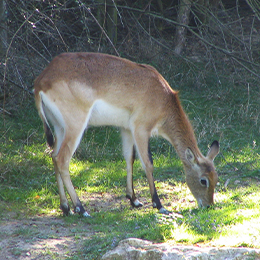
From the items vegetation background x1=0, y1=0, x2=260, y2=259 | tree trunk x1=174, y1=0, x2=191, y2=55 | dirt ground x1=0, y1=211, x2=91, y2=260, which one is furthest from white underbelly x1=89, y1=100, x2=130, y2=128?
tree trunk x1=174, y1=0, x2=191, y2=55

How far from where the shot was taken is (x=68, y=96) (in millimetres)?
5684

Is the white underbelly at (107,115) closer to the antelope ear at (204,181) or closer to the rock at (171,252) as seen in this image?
the antelope ear at (204,181)

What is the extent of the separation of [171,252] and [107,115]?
106 inches

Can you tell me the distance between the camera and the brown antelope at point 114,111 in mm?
5668

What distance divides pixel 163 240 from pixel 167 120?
7.89ft

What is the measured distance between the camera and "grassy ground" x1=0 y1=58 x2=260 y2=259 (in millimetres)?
4598

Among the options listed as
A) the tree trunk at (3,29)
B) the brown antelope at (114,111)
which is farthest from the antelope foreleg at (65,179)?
the tree trunk at (3,29)

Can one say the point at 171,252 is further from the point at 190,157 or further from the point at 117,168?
the point at 117,168

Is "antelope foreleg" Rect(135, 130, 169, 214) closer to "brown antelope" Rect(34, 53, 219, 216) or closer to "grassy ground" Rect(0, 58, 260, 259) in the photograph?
"brown antelope" Rect(34, 53, 219, 216)

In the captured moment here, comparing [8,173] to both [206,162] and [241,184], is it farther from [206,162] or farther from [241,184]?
[241,184]

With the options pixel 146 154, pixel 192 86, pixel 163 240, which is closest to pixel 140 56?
pixel 192 86

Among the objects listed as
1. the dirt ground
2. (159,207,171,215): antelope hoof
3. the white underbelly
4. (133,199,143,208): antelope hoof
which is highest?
the white underbelly

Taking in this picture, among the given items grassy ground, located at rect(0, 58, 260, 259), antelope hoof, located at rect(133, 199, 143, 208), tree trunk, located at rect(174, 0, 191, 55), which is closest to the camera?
grassy ground, located at rect(0, 58, 260, 259)

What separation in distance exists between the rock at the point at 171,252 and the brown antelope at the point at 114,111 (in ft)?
5.43
